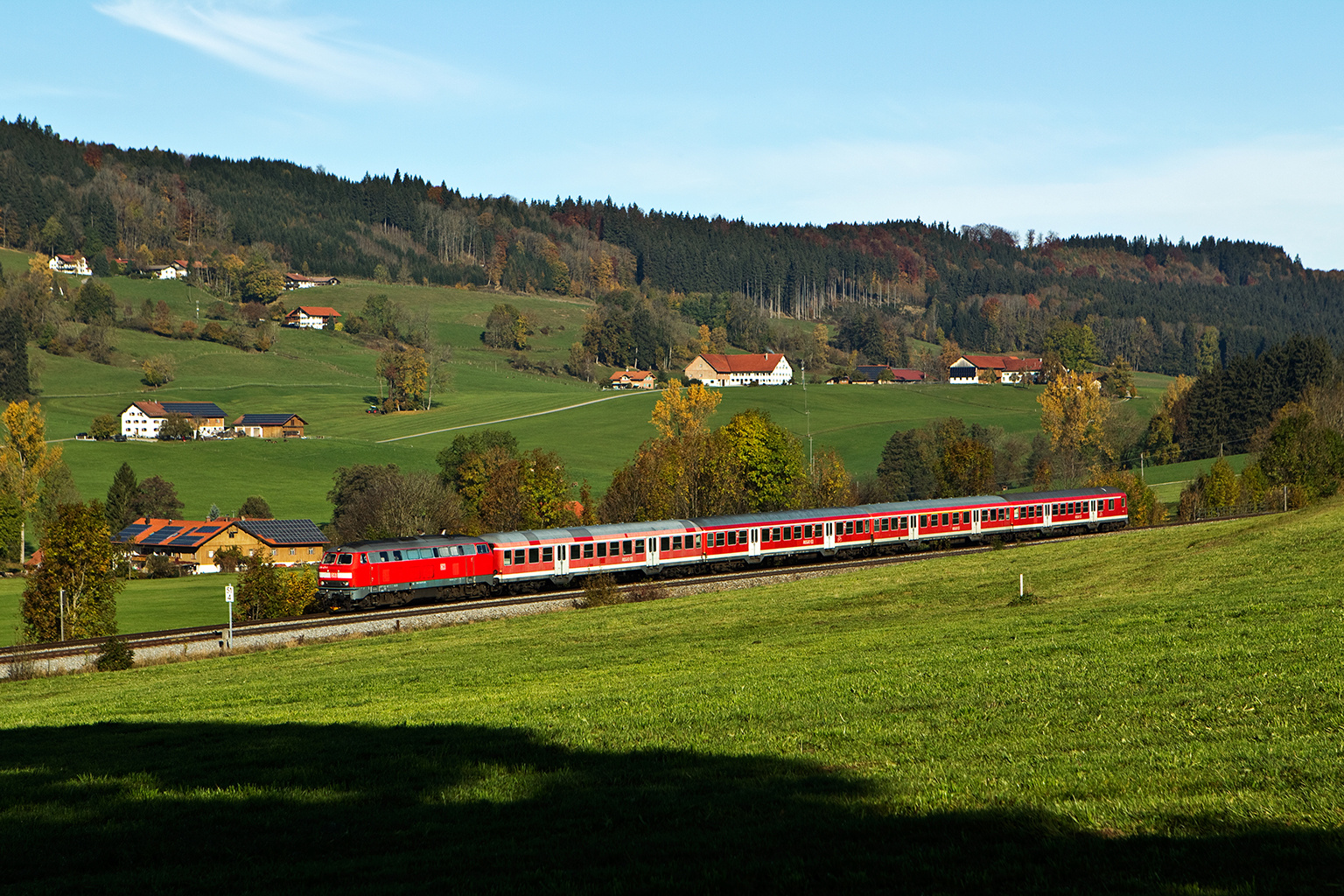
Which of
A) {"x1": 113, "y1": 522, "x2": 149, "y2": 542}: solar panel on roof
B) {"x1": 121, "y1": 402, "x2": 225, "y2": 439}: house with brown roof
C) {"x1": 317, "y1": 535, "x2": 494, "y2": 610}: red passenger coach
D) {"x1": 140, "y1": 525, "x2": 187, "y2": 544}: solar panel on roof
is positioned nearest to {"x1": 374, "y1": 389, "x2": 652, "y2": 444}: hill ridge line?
{"x1": 121, "y1": 402, "x2": 225, "y2": 439}: house with brown roof

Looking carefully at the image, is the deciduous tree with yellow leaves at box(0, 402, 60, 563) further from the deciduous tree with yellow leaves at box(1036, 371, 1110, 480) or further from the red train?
the deciduous tree with yellow leaves at box(1036, 371, 1110, 480)

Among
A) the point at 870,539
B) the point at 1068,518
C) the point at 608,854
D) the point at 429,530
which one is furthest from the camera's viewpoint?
the point at 429,530

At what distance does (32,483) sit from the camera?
110 meters

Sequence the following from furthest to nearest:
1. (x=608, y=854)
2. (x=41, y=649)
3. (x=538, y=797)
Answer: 1. (x=41, y=649)
2. (x=538, y=797)
3. (x=608, y=854)

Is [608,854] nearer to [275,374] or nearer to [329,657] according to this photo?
[329,657]

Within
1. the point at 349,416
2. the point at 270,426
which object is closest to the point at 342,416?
the point at 349,416

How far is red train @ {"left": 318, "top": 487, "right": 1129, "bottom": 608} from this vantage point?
48219mm

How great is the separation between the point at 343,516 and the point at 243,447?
131ft

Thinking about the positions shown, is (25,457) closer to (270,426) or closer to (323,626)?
(270,426)

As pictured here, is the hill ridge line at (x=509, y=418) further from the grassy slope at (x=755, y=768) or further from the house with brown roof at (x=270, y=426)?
the grassy slope at (x=755, y=768)

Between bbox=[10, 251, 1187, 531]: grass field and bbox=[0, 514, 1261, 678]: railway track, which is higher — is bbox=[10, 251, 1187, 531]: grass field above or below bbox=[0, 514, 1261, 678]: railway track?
above

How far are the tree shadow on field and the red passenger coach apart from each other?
31.8 metres

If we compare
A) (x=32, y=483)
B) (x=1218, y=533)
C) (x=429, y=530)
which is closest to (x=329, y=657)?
(x=1218, y=533)

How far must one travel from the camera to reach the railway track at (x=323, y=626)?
120 ft
